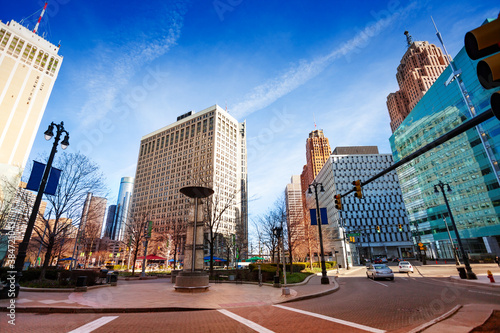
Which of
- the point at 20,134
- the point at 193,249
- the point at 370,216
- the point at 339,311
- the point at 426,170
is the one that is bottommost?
the point at 339,311

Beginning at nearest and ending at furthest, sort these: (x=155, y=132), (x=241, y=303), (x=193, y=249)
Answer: (x=241, y=303) → (x=193, y=249) → (x=155, y=132)

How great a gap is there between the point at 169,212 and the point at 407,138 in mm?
116621

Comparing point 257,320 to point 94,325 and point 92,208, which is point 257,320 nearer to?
point 94,325

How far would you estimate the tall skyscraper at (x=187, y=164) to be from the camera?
5002 inches

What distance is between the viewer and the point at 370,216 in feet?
349

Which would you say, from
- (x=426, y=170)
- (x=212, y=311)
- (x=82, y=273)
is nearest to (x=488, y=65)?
(x=212, y=311)

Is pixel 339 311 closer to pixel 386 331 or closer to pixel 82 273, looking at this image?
pixel 386 331

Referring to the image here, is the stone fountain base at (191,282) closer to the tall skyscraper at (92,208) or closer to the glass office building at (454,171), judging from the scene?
the tall skyscraper at (92,208)

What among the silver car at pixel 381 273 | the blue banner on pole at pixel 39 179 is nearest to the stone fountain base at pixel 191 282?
the blue banner on pole at pixel 39 179

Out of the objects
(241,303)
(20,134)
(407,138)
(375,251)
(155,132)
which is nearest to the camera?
(241,303)

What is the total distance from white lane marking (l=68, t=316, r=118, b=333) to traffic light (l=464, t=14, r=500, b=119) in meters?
10.4

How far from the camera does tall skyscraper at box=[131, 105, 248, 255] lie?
5002 inches

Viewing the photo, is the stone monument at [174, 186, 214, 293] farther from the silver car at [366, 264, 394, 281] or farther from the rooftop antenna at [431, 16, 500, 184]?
the rooftop antenna at [431, 16, 500, 184]

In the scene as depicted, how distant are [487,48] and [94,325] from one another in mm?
11226
